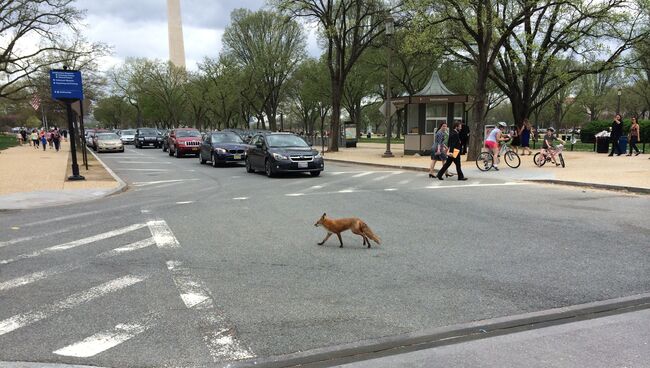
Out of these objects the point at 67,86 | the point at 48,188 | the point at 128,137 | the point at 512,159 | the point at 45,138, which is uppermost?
the point at 67,86

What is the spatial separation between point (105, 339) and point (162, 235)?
3.92 metres

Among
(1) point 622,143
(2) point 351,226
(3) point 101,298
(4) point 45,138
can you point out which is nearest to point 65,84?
(2) point 351,226

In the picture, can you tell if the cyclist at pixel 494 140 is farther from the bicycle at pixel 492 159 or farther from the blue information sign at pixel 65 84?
the blue information sign at pixel 65 84

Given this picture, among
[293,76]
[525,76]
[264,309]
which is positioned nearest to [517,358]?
[264,309]

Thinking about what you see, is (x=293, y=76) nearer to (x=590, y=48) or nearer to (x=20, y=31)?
(x=20, y=31)

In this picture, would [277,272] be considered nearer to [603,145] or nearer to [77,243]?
[77,243]

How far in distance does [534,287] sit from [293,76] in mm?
55201

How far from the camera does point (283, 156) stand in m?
16.2

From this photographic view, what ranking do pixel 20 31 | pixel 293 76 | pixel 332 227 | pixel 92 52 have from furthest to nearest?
pixel 293 76
pixel 92 52
pixel 20 31
pixel 332 227

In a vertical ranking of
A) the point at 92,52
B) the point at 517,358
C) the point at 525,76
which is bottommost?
the point at 517,358

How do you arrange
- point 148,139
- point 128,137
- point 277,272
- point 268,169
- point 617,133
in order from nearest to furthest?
1. point 277,272
2. point 268,169
3. point 617,133
4. point 148,139
5. point 128,137

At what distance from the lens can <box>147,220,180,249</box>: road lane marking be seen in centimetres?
716

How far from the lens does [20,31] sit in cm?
3519

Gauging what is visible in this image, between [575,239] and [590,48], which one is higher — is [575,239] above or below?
below
